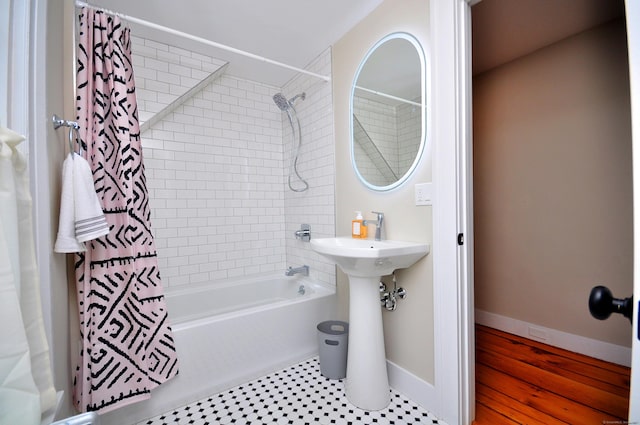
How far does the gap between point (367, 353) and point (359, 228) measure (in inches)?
29.4

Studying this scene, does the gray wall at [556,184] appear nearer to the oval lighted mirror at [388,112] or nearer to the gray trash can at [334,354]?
the oval lighted mirror at [388,112]

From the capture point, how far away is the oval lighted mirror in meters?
1.64

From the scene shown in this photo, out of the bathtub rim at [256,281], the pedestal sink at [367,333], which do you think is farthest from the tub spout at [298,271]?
the pedestal sink at [367,333]

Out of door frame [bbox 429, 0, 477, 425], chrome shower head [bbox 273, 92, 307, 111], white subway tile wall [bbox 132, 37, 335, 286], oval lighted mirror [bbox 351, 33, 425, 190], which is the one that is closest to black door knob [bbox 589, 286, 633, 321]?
door frame [bbox 429, 0, 477, 425]

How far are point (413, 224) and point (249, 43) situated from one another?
6.18ft

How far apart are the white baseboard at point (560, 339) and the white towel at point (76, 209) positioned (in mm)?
2910

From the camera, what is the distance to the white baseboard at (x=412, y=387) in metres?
1.52

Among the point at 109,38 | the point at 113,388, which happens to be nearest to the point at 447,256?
the point at 113,388

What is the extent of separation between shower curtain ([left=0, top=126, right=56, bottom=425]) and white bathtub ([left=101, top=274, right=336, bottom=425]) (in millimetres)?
930

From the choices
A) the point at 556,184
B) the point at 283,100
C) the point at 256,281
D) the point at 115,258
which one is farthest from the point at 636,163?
the point at 256,281

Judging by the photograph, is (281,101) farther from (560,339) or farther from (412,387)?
(560,339)

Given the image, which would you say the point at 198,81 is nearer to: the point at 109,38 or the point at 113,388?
the point at 109,38

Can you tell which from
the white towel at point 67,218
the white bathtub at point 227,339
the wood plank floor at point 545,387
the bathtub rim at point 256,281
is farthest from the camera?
the bathtub rim at point 256,281

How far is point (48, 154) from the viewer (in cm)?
107
